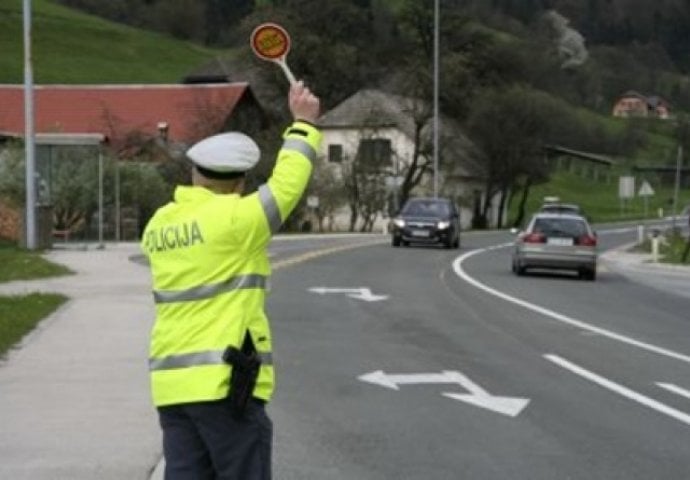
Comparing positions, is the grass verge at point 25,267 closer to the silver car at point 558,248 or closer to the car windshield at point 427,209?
the silver car at point 558,248

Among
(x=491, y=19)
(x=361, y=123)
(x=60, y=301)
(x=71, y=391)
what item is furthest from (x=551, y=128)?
(x=71, y=391)

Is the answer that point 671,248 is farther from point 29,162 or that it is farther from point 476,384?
point 476,384

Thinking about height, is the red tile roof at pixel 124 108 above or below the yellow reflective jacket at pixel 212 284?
above

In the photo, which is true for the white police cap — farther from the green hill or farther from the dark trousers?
the green hill

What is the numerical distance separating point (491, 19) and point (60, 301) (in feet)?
404

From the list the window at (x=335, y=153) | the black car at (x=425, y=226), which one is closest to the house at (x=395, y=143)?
the window at (x=335, y=153)

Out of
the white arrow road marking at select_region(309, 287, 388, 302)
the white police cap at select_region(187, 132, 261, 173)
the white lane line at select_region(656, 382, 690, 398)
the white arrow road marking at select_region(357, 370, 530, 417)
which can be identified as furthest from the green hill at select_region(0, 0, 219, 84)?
the white police cap at select_region(187, 132, 261, 173)

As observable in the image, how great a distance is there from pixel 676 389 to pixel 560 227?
18.3 m

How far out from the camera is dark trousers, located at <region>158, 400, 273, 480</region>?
4918 mm

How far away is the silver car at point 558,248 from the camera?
99.2 ft

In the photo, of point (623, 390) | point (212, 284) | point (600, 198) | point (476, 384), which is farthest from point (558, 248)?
point (600, 198)

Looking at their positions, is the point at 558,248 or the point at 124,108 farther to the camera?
the point at 124,108

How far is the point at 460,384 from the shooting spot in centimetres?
1235

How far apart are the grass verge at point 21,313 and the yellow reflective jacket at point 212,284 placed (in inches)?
353
